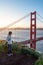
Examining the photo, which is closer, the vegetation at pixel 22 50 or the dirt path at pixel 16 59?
the dirt path at pixel 16 59

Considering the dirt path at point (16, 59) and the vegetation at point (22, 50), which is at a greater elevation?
the vegetation at point (22, 50)

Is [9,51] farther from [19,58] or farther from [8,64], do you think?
[8,64]

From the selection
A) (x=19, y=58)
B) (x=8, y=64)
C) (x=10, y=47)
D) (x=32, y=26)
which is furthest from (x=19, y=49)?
(x=32, y=26)

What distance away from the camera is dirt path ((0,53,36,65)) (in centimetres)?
544

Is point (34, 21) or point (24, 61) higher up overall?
point (34, 21)

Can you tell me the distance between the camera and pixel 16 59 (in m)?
5.80

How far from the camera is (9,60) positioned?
18.7ft

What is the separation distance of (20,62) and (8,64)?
36 cm

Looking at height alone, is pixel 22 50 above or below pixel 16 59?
above

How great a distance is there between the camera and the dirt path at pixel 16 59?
17.8ft

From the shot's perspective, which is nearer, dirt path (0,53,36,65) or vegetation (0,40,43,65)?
dirt path (0,53,36,65)

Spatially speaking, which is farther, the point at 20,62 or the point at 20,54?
the point at 20,54

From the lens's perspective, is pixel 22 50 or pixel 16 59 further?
pixel 22 50

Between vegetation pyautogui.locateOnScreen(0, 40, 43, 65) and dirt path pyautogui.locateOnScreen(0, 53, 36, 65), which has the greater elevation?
vegetation pyautogui.locateOnScreen(0, 40, 43, 65)
